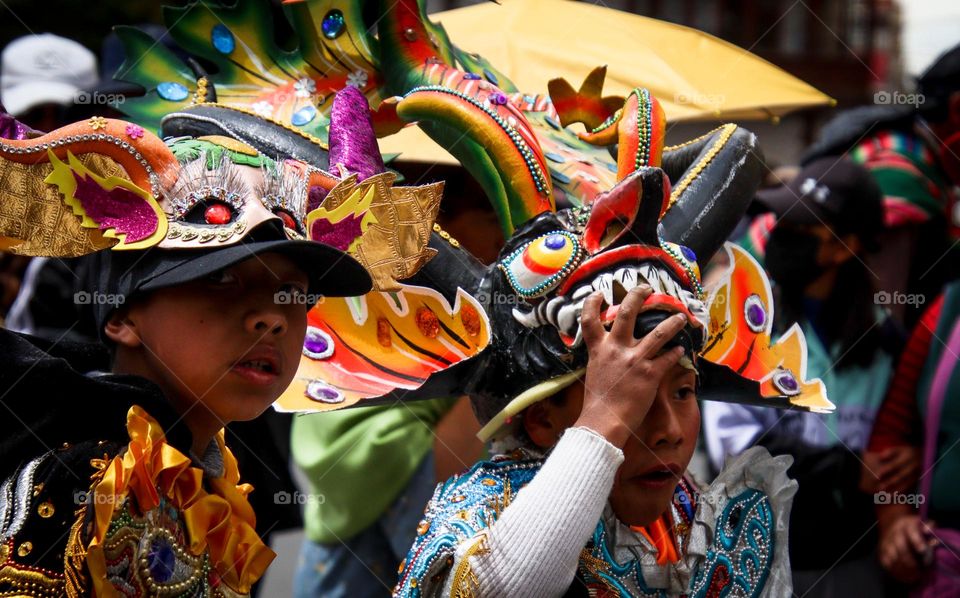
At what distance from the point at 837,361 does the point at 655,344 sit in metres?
2.10

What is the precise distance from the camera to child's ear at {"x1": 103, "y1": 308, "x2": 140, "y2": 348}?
2.36 m

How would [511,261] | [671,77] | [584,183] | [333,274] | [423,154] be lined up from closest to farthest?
[333,274] < [511,261] < [584,183] < [423,154] < [671,77]

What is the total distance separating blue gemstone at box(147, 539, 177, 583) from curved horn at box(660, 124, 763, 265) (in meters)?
1.35

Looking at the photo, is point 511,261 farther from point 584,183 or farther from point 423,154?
point 423,154

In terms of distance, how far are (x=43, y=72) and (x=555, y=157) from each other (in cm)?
328

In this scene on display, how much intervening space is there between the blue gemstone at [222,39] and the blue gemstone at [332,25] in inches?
11.6

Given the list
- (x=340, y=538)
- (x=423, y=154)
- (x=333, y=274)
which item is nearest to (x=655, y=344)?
(x=333, y=274)

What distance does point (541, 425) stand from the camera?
111 inches

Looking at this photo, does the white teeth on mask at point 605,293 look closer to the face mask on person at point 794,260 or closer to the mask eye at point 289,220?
the mask eye at point 289,220

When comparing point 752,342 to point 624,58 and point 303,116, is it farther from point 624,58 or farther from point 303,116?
point 624,58

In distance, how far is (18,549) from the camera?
2037 millimetres
